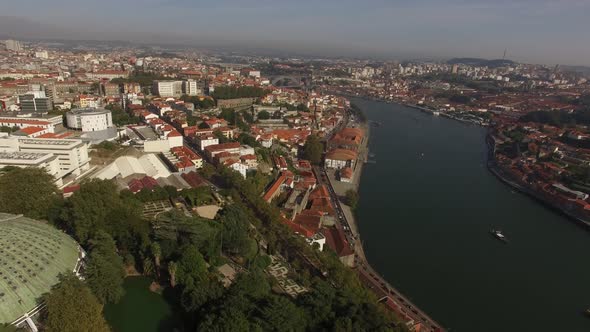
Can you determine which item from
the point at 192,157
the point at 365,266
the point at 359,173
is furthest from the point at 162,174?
the point at 359,173

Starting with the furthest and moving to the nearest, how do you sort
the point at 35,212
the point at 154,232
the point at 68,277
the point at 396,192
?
the point at 396,192
the point at 35,212
the point at 154,232
the point at 68,277

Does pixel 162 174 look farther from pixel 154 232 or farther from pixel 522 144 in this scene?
pixel 522 144

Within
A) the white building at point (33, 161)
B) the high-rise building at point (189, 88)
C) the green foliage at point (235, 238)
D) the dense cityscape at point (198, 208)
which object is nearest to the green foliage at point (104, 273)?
the dense cityscape at point (198, 208)

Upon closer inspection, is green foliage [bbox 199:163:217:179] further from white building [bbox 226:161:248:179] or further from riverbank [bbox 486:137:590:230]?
riverbank [bbox 486:137:590:230]

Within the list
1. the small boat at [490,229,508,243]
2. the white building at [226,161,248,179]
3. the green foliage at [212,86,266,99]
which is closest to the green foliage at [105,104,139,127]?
the white building at [226,161,248,179]

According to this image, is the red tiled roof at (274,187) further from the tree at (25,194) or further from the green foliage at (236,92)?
the green foliage at (236,92)

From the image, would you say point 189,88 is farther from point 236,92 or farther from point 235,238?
point 235,238
